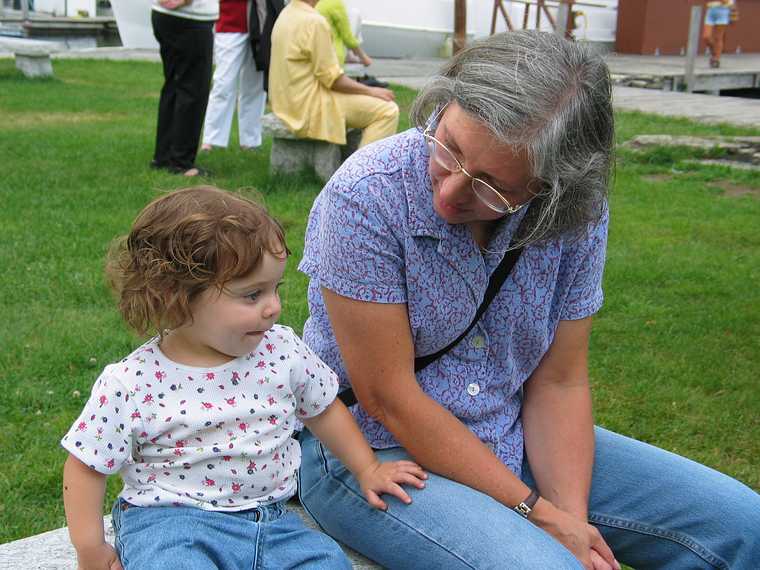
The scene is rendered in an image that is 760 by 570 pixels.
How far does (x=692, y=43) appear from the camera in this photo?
14.8 m

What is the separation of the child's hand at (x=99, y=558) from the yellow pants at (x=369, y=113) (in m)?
5.03

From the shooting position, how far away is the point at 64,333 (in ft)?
13.0

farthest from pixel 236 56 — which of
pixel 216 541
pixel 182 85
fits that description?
pixel 216 541

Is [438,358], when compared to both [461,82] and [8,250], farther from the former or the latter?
[8,250]

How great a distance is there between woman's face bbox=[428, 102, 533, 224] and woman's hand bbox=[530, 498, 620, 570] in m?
0.59

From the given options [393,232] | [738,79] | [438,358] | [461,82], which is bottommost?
[738,79]

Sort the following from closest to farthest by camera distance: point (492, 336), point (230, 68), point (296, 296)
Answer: point (492, 336), point (296, 296), point (230, 68)

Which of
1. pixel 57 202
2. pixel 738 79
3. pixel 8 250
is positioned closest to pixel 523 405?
pixel 8 250

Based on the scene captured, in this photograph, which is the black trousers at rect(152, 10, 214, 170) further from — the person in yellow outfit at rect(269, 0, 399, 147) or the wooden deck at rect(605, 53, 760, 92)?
the wooden deck at rect(605, 53, 760, 92)

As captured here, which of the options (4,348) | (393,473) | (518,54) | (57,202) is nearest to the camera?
(518,54)

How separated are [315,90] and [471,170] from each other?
15.8ft

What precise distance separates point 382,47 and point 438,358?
17.5 m

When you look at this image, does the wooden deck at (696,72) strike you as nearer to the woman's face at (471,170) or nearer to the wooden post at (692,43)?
the wooden post at (692,43)

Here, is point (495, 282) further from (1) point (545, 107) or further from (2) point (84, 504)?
(2) point (84, 504)
